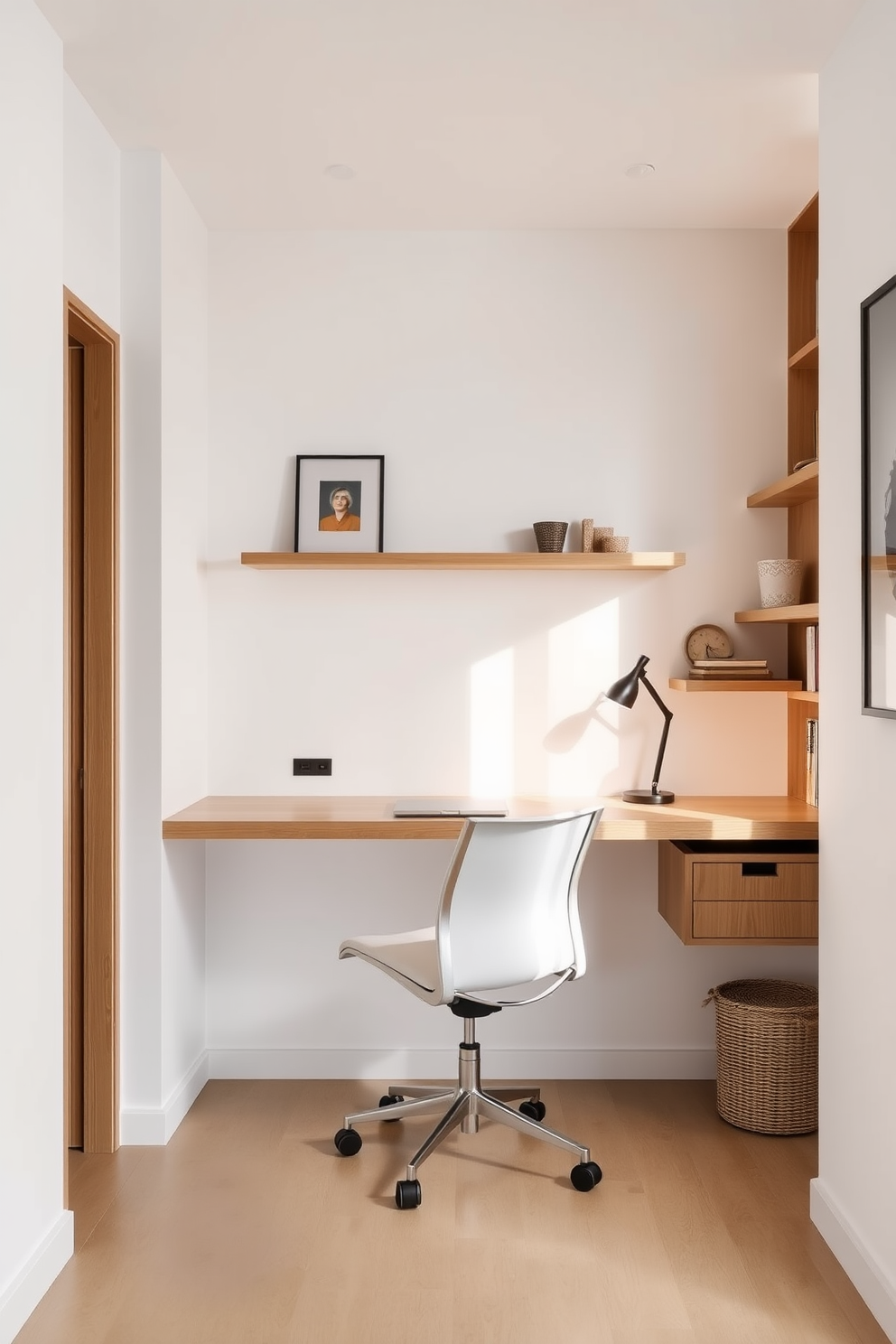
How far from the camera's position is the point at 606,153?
287cm

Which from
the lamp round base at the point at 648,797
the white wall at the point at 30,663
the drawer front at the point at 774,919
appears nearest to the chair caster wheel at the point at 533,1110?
the drawer front at the point at 774,919

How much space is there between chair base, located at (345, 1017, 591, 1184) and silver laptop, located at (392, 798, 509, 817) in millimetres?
563

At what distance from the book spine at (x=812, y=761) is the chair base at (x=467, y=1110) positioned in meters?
1.20

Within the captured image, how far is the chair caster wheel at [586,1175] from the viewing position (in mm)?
2609

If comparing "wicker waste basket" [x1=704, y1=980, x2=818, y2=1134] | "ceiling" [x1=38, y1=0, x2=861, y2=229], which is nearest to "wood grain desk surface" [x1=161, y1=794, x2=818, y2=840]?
"wicker waste basket" [x1=704, y1=980, x2=818, y2=1134]

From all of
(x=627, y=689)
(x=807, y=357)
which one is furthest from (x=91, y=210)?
(x=807, y=357)

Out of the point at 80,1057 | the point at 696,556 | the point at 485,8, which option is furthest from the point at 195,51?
the point at 80,1057

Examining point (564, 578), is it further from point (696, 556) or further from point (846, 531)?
point (846, 531)

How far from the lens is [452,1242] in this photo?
2385 mm

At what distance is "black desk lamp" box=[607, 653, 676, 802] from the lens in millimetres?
3189

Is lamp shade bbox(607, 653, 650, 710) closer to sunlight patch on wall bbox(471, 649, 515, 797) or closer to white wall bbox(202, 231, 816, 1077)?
white wall bbox(202, 231, 816, 1077)

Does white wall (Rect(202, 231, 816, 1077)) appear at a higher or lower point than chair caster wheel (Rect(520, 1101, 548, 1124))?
higher

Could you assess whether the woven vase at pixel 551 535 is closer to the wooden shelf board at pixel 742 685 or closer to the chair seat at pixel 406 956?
the wooden shelf board at pixel 742 685

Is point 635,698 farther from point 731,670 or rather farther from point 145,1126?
point 145,1126
